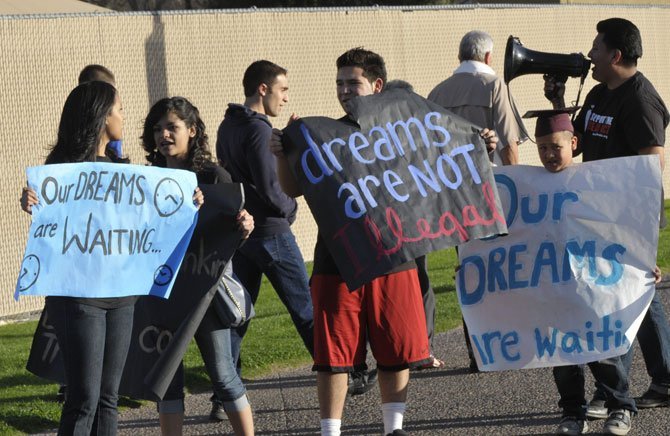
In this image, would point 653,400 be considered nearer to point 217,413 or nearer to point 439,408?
point 439,408

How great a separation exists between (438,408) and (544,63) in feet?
7.19

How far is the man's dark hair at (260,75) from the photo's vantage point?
6.80 meters

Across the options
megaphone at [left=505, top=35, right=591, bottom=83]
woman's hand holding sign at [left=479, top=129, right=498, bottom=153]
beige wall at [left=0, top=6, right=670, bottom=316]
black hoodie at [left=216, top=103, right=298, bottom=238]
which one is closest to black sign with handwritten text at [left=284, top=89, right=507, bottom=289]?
woman's hand holding sign at [left=479, top=129, right=498, bottom=153]

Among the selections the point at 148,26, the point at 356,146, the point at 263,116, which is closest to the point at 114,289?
the point at 356,146

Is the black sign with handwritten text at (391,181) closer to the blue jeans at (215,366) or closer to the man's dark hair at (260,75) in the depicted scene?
the blue jeans at (215,366)

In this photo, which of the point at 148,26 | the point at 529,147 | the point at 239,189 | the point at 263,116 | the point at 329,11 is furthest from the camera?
the point at 529,147

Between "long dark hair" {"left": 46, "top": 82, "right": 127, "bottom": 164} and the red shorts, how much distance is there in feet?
3.76

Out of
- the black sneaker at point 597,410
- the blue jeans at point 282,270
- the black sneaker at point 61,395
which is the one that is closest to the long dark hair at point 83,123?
the blue jeans at point 282,270

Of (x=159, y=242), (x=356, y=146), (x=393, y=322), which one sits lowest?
(x=393, y=322)

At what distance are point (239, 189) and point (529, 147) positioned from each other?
984cm

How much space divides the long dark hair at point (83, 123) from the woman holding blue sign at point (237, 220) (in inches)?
16.7

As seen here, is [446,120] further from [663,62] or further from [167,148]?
[663,62]

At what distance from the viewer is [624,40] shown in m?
6.20

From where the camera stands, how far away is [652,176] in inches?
221
